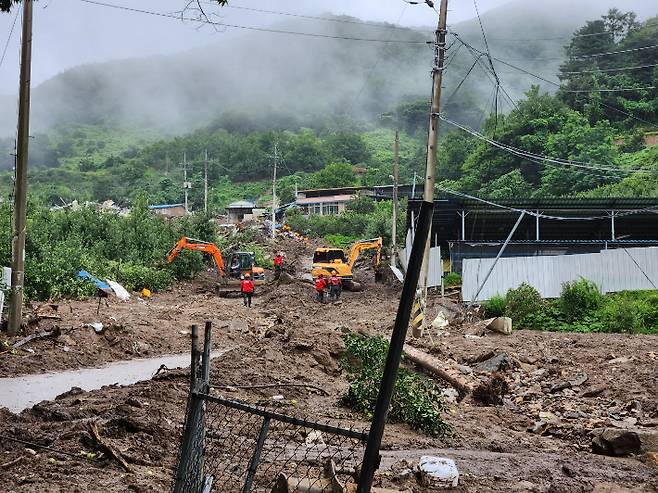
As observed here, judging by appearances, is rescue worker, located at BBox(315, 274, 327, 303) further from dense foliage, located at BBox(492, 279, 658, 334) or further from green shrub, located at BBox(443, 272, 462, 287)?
dense foliage, located at BBox(492, 279, 658, 334)

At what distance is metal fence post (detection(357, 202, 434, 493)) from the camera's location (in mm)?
3295

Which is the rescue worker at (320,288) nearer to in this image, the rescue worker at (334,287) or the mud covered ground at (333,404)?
the rescue worker at (334,287)

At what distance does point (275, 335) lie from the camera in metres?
17.0

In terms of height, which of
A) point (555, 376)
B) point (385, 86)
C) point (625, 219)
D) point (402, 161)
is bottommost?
point (555, 376)

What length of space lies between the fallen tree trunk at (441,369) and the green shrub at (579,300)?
7521 millimetres

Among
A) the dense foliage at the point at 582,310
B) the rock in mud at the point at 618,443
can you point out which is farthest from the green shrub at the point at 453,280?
the rock in mud at the point at 618,443

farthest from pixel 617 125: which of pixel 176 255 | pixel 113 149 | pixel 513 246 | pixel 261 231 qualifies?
pixel 113 149

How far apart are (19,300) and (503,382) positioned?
9769mm

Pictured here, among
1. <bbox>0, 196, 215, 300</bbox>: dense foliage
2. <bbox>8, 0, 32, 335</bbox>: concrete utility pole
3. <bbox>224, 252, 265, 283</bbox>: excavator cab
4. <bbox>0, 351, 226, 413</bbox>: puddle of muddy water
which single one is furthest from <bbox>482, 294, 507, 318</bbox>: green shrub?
<bbox>8, 0, 32, 335</bbox>: concrete utility pole

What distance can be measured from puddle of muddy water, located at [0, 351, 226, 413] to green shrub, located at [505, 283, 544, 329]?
10386 mm

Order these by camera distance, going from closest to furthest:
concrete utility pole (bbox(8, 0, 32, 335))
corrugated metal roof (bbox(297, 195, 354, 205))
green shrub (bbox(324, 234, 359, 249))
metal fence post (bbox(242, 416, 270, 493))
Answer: metal fence post (bbox(242, 416, 270, 493))
concrete utility pole (bbox(8, 0, 32, 335))
green shrub (bbox(324, 234, 359, 249))
corrugated metal roof (bbox(297, 195, 354, 205))

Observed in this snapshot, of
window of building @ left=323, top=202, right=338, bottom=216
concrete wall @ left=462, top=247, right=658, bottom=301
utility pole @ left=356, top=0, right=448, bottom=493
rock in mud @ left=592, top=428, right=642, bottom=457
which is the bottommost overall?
rock in mud @ left=592, top=428, right=642, bottom=457

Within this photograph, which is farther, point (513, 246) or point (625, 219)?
point (625, 219)

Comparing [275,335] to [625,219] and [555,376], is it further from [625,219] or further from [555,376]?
[625,219]
